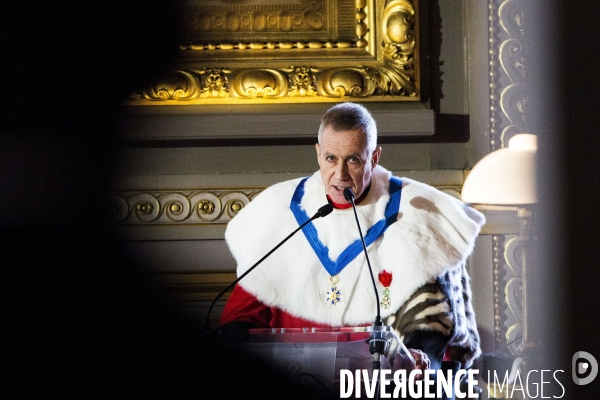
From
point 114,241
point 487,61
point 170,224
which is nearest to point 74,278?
point 114,241

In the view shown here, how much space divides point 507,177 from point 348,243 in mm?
618

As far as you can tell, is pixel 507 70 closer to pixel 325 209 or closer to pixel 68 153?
pixel 325 209

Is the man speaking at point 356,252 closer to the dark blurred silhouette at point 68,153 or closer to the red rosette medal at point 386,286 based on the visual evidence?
the red rosette medal at point 386,286

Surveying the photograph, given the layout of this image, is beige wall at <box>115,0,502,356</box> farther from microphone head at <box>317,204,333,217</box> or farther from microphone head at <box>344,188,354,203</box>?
microphone head at <box>317,204,333,217</box>

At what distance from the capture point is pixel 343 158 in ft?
8.46

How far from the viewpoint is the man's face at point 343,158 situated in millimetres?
2572

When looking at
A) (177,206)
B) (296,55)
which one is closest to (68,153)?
(177,206)

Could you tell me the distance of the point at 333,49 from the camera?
11.0 feet

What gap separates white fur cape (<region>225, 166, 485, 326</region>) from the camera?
103 inches

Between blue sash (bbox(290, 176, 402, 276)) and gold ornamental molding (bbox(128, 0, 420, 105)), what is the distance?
2.25 feet

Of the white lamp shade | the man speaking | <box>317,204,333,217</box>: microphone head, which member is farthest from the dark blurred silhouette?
<box>317,204,333,217</box>: microphone head

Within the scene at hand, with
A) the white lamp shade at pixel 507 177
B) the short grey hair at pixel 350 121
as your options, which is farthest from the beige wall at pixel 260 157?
the short grey hair at pixel 350 121

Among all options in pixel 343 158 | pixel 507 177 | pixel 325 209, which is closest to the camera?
pixel 325 209

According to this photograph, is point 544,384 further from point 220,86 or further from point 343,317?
point 220,86
